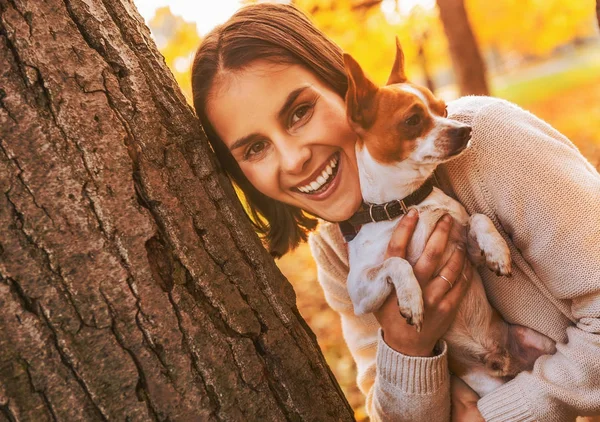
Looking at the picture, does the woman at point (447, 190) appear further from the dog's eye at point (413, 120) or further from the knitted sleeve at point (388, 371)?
the dog's eye at point (413, 120)

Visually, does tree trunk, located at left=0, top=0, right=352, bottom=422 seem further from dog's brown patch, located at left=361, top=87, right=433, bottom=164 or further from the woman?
dog's brown patch, located at left=361, top=87, right=433, bottom=164

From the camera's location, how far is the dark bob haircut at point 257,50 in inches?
75.2

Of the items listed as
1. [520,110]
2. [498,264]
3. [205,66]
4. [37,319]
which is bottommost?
[498,264]

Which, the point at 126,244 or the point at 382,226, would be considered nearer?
the point at 126,244

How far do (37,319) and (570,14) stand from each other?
1620cm

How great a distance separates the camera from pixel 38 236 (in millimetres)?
1208

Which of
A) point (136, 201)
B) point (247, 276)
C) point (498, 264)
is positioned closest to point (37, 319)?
point (136, 201)

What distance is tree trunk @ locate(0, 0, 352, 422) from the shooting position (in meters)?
1.20

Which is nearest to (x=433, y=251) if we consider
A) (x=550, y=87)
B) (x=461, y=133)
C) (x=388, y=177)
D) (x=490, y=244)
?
(x=490, y=244)

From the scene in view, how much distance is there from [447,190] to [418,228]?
0.71ft

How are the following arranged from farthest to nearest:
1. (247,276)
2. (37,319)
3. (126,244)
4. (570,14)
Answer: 1. (570,14)
2. (247,276)
3. (126,244)
4. (37,319)

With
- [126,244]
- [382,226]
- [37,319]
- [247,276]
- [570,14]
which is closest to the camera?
[37,319]

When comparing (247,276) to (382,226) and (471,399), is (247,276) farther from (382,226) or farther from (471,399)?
(471,399)

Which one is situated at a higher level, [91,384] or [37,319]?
[37,319]
